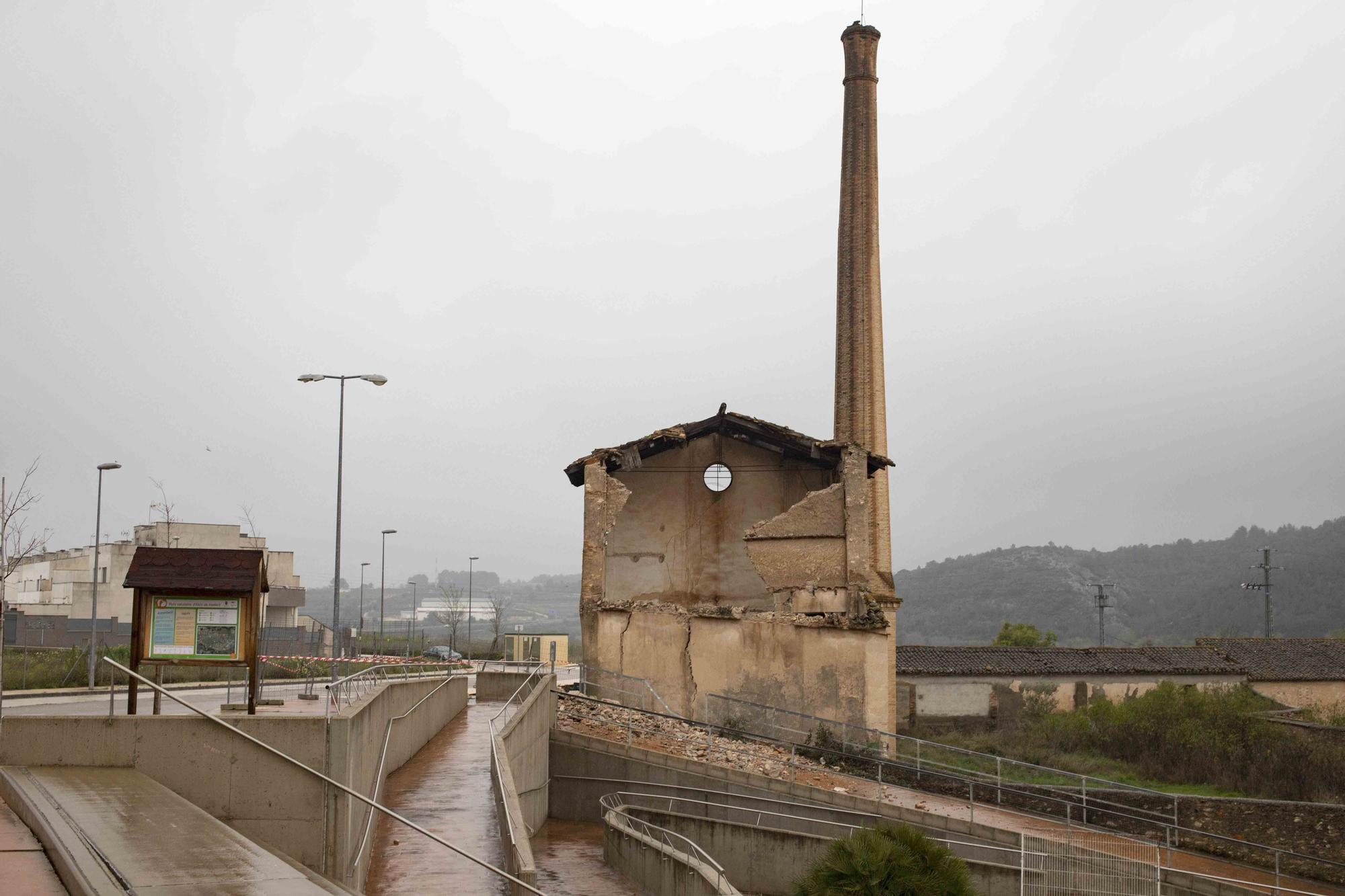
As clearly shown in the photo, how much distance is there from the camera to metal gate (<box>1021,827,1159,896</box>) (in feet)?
70.6

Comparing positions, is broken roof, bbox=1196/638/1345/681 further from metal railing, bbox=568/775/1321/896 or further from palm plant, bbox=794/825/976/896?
palm plant, bbox=794/825/976/896

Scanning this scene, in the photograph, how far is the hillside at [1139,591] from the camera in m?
117

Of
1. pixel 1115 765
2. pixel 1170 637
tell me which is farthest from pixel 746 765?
pixel 1170 637

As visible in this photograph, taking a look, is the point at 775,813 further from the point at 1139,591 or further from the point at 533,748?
the point at 1139,591

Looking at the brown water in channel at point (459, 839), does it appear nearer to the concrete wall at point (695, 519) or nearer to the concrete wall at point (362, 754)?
the concrete wall at point (362, 754)

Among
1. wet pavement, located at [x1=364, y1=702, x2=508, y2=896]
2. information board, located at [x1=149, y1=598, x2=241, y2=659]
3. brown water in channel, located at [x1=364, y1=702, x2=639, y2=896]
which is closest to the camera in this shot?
information board, located at [x1=149, y1=598, x2=241, y2=659]

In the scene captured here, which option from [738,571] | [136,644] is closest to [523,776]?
[136,644]

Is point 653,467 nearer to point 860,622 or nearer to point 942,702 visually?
point 860,622

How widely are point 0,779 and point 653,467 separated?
26.9 meters

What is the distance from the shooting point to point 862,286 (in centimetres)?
4778

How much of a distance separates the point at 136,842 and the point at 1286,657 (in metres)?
49.5

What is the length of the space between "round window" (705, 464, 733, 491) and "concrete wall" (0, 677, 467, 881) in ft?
84.7

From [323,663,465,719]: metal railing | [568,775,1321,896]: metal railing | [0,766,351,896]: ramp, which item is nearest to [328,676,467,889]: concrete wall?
[323,663,465,719]: metal railing

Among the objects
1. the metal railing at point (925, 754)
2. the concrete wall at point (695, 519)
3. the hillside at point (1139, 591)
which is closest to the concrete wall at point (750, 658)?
the metal railing at point (925, 754)
